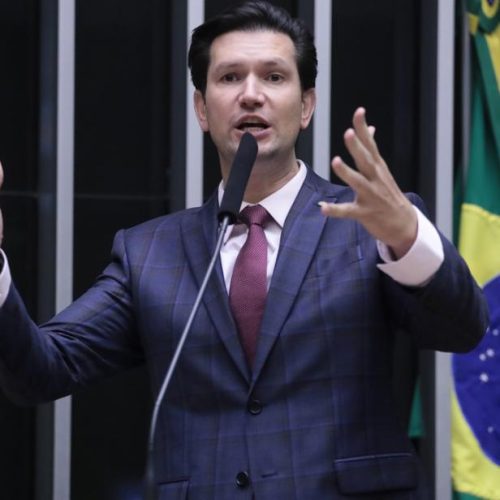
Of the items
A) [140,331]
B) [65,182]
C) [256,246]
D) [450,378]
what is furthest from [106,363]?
[450,378]

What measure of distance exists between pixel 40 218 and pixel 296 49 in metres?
1.82

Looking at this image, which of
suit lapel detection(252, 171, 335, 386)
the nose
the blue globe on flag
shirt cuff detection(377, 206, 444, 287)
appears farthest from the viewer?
the blue globe on flag

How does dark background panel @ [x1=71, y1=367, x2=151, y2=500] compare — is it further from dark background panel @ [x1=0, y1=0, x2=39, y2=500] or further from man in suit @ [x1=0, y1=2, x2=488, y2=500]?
man in suit @ [x1=0, y1=2, x2=488, y2=500]

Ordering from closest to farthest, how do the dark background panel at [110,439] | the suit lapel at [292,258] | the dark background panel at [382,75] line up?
the suit lapel at [292,258]
the dark background panel at [110,439]
the dark background panel at [382,75]

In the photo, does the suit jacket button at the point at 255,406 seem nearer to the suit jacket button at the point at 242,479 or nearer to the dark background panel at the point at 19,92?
the suit jacket button at the point at 242,479

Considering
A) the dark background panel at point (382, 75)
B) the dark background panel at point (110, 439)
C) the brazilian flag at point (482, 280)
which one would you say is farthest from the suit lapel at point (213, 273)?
the brazilian flag at point (482, 280)

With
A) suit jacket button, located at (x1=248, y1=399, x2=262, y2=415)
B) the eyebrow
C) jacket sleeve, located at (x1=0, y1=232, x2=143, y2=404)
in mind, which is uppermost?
the eyebrow

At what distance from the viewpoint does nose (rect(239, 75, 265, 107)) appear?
3174mm

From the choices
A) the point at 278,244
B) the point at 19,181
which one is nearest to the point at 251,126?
the point at 278,244

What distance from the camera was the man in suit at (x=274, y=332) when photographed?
2.90 m

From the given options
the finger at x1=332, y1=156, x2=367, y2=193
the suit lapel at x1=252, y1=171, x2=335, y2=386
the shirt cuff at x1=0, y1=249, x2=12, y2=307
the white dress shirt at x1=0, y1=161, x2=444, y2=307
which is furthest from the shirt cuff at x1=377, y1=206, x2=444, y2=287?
the shirt cuff at x1=0, y1=249, x2=12, y2=307

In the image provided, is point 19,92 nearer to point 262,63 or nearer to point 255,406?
point 262,63

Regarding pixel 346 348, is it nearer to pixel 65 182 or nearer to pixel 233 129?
pixel 233 129

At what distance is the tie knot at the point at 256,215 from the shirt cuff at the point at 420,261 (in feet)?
1.63
